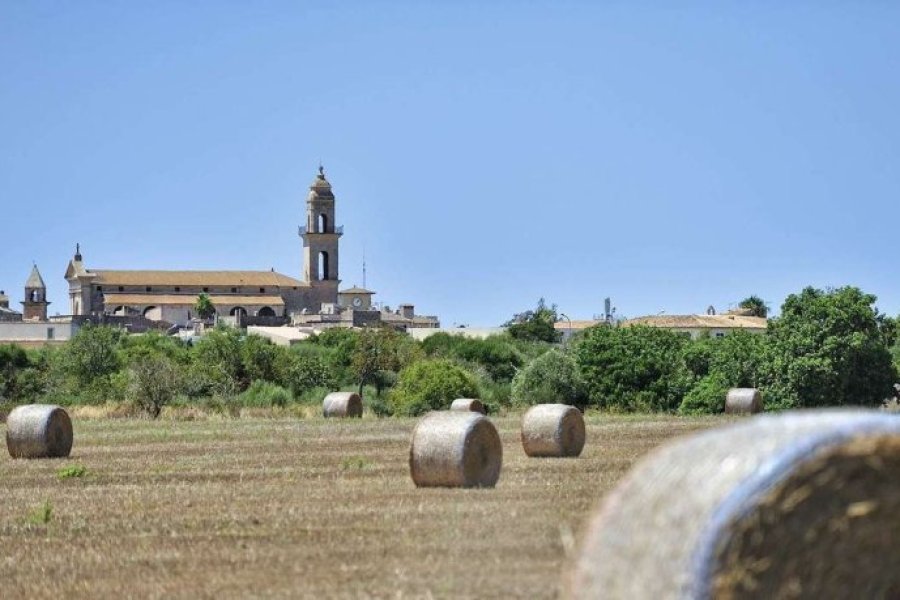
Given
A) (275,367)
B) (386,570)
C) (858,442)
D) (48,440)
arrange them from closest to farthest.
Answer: (858,442)
(386,570)
(48,440)
(275,367)

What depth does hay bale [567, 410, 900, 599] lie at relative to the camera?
7.21 meters

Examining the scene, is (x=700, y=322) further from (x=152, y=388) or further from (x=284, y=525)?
(x=284, y=525)

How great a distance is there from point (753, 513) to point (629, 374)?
49.4 meters

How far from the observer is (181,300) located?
18888cm

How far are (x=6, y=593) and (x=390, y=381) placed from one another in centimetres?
6206

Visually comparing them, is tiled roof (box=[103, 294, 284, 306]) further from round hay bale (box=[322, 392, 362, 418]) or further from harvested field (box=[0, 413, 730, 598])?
harvested field (box=[0, 413, 730, 598])

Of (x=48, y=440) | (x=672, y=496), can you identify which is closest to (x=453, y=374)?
(x=48, y=440)

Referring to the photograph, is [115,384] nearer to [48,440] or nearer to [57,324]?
[48,440]

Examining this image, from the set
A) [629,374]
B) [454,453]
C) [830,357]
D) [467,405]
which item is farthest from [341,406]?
[454,453]

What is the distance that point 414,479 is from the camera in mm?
20266

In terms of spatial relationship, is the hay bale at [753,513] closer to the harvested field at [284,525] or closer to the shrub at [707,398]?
the harvested field at [284,525]

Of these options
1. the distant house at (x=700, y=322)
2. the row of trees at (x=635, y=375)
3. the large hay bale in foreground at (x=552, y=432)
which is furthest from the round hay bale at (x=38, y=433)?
the distant house at (x=700, y=322)

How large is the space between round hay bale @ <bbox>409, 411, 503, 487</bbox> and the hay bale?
12249mm

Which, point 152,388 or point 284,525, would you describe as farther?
point 152,388
